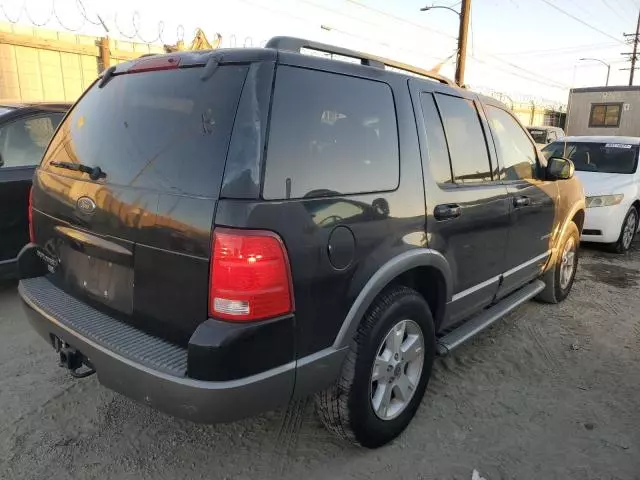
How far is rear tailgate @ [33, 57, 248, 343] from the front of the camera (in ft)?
6.55

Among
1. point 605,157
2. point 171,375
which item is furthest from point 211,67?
point 605,157

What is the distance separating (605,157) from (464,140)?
5.75 meters

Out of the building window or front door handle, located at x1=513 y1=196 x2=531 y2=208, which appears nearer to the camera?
front door handle, located at x1=513 y1=196 x2=531 y2=208

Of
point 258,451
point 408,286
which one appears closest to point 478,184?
point 408,286

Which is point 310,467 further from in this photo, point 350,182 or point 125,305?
point 350,182

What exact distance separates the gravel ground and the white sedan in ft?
11.1

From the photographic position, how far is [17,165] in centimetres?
450

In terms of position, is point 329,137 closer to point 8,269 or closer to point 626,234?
point 8,269

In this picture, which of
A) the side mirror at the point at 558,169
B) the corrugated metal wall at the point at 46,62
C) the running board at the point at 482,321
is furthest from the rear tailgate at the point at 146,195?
the corrugated metal wall at the point at 46,62

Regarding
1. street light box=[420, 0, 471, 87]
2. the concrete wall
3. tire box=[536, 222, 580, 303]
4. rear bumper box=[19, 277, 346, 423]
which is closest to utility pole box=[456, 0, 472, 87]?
street light box=[420, 0, 471, 87]

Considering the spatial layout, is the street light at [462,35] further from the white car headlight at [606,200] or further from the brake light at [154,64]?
the brake light at [154,64]

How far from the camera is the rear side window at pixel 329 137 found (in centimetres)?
202

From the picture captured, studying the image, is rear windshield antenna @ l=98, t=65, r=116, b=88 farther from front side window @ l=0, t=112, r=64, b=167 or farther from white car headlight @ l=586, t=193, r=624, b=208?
white car headlight @ l=586, t=193, r=624, b=208

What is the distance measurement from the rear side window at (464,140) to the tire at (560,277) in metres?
1.71
